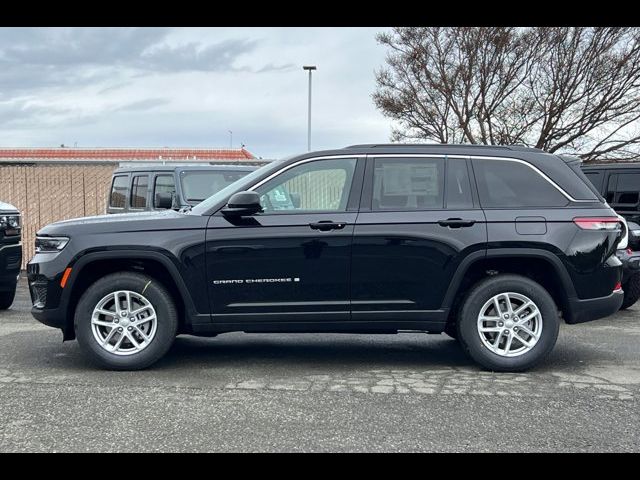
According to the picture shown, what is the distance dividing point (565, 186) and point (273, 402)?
9.68ft

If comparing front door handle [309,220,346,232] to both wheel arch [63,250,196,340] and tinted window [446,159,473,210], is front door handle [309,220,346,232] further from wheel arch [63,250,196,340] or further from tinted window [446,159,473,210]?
wheel arch [63,250,196,340]

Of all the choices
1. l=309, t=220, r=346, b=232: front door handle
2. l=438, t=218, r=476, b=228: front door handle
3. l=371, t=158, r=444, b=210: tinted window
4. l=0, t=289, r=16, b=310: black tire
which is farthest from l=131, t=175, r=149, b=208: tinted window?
l=438, t=218, r=476, b=228: front door handle

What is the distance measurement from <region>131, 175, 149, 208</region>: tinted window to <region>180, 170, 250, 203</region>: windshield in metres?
0.68

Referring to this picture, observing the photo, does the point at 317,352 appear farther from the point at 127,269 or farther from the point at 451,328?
the point at 127,269

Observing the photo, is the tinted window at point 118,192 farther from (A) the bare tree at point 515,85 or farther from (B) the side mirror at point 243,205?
(A) the bare tree at point 515,85

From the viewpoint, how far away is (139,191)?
1016 cm

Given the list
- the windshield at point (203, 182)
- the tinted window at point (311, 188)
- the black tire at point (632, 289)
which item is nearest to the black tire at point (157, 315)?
the tinted window at point (311, 188)

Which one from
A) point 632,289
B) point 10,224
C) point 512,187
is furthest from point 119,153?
point 512,187

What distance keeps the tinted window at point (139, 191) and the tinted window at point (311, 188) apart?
16.0 ft

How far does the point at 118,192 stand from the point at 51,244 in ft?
17.0

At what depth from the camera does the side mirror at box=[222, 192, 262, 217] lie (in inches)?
212

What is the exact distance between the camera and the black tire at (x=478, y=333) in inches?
215
